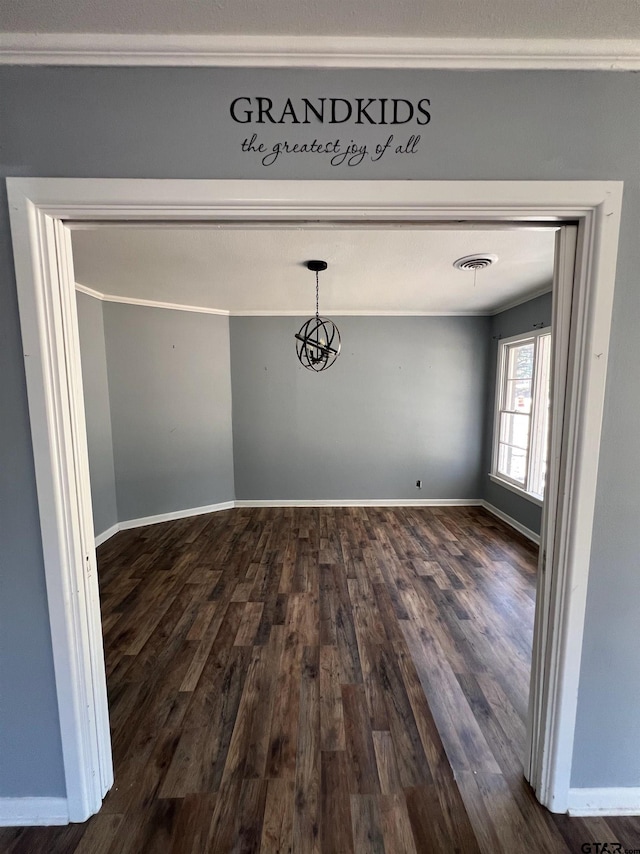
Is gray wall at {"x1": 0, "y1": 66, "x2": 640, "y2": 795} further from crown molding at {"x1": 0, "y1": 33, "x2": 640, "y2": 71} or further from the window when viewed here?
the window

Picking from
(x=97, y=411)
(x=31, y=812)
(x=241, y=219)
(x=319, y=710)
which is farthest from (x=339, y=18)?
(x=97, y=411)

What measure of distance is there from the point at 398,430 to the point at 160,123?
4185mm

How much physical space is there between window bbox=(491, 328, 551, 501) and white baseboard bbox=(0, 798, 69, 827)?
4050 millimetres

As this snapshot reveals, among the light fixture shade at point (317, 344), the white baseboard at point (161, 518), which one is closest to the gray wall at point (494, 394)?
the light fixture shade at point (317, 344)

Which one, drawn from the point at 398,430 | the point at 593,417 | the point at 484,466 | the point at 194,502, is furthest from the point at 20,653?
the point at 484,466

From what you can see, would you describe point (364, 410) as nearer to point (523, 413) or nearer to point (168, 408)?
point (523, 413)

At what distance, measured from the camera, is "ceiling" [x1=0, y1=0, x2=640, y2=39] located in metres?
0.88

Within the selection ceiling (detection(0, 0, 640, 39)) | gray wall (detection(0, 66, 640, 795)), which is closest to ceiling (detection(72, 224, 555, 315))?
gray wall (detection(0, 66, 640, 795))

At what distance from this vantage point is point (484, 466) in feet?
15.7

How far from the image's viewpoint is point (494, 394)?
4.57 metres

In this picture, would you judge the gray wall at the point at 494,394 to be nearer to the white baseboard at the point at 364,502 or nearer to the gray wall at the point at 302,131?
the white baseboard at the point at 364,502

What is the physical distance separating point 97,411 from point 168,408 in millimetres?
756

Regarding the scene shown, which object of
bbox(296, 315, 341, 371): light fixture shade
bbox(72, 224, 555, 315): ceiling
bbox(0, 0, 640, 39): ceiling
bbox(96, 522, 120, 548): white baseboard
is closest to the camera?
bbox(0, 0, 640, 39): ceiling

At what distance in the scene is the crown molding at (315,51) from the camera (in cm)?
96
